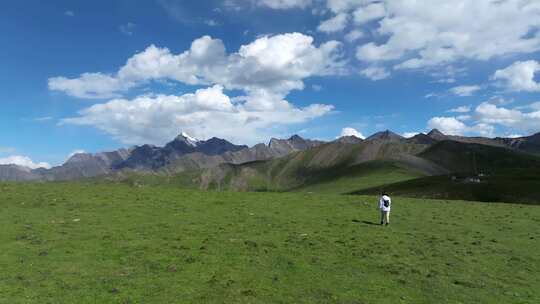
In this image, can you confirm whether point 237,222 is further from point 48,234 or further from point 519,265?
point 519,265

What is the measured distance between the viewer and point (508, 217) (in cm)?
5009

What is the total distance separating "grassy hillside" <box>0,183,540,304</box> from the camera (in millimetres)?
21453

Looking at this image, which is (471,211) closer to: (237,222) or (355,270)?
(237,222)

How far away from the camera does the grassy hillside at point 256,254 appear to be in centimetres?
2145

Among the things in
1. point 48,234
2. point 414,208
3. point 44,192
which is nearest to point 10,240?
point 48,234

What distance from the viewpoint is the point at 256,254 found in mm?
29047

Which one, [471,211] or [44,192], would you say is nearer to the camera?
[471,211]

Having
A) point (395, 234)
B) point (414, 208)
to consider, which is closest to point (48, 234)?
point (395, 234)

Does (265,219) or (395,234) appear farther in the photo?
(265,219)

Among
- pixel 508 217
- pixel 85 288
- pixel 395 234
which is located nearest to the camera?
pixel 85 288

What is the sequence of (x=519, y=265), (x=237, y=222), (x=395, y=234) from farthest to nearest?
(x=237, y=222) < (x=395, y=234) < (x=519, y=265)

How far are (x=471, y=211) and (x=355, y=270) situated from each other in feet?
114

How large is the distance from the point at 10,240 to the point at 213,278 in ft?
58.5

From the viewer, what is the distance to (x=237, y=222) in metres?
41.8
